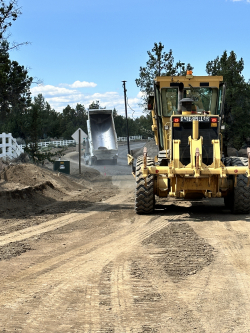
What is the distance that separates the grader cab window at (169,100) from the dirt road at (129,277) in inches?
152

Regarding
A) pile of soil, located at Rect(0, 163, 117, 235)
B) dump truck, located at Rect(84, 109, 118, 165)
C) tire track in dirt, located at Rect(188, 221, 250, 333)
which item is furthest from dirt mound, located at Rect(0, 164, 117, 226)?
dump truck, located at Rect(84, 109, 118, 165)

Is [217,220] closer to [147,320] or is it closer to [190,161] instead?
[190,161]

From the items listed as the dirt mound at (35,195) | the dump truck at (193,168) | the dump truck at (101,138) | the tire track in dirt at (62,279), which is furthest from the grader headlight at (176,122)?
the dump truck at (101,138)

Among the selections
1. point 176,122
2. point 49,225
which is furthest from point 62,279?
point 176,122

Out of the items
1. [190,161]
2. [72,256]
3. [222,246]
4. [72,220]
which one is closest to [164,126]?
[190,161]

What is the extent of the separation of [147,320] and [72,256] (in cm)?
299

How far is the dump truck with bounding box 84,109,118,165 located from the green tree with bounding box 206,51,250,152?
Answer: 9.10 meters

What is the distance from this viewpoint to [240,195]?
11.4 meters

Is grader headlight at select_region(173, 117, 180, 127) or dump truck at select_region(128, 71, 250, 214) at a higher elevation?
grader headlight at select_region(173, 117, 180, 127)

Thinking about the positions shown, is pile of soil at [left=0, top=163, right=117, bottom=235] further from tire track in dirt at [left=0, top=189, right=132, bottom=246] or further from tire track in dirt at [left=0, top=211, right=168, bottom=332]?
tire track in dirt at [left=0, top=211, right=168, bottom=332]

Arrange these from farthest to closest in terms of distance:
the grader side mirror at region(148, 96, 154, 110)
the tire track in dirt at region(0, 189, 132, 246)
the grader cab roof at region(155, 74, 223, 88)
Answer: the grader side mirror at region(148, 96, 154, 110), the grader cab roof at region(155, 74, 223, 88), the tire track in dirt at region(0, 189, 132, 246)

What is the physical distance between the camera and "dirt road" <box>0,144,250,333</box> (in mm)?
4770

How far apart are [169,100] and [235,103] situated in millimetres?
26396

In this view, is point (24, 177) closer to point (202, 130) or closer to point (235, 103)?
point (202, 130)
